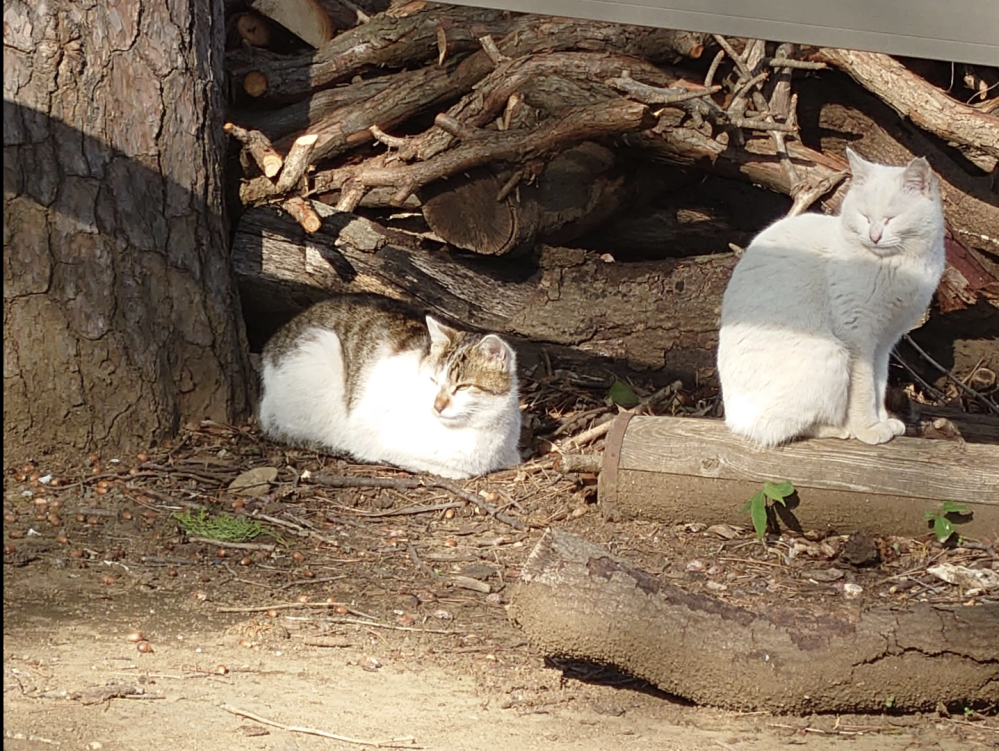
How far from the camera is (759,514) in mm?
4746

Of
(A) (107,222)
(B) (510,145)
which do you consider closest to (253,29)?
(B) (510,145)

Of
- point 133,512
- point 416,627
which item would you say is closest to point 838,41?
point 416,627

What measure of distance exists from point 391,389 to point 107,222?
159 cm

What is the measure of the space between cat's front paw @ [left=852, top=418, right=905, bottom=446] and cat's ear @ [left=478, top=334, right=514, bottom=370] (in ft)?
5.56

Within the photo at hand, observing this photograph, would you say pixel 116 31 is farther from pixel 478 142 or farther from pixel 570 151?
pixel 570 151

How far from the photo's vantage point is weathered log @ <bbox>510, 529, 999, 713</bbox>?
3.40 metres

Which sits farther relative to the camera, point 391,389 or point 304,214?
point 304,214

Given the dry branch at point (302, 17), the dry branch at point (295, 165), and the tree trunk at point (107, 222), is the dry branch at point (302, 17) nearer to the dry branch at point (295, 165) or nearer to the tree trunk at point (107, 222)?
the dry branch at point (295, 165)

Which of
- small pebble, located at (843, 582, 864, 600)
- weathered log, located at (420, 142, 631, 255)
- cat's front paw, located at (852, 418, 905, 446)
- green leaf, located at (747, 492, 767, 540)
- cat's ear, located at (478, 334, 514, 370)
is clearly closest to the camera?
small pebble, located at (843, 582, 864, 600)

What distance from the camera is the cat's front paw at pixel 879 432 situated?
488 cm

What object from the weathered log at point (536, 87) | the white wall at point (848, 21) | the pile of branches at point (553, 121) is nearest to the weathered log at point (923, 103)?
the pile of branches at point (553, 121)

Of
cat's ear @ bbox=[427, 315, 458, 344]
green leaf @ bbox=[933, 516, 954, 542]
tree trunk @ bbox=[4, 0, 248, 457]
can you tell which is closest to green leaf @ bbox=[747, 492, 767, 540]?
green leaf @ bbox=[933, 516, 954, 542]

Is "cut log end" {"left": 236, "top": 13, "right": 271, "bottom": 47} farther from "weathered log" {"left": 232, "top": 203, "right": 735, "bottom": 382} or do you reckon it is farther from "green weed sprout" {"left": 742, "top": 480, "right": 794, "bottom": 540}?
"green weed sprout" {"left": 742, "top": 480, "right": 794, "bottom": 540}

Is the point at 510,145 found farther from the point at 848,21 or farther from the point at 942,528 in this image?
the point at 848,21
